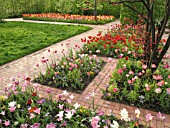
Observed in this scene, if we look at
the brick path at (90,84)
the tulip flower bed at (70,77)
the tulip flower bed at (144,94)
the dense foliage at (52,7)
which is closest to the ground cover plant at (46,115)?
the brick path at (90,84)

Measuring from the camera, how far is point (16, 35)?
9.41 metres

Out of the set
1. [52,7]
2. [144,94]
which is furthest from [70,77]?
[52,7]

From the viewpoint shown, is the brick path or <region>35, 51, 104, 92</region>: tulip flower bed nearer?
the brick path

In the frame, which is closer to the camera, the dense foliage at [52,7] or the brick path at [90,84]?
the brick path at [90,84]

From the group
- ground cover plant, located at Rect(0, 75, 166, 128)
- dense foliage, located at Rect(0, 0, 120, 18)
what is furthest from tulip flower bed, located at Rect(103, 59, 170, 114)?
dense foliage, located at Rect(0, 0, 120, 18)

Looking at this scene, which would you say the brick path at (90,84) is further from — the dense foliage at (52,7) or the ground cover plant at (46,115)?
the dense foliage at (52,7)

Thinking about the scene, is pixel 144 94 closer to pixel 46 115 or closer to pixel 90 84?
pixel 90 84

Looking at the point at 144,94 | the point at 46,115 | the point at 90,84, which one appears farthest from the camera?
the point at 90,84

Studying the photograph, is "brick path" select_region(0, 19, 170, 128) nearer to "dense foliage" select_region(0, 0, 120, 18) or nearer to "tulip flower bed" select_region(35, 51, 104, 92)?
"tulip flower bed" select_region(35, 51, 104, 92)

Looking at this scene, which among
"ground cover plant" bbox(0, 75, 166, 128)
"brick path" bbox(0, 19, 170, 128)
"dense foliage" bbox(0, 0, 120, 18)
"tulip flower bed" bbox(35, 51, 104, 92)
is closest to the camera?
"ground cover plant" bbox(0, 75, 166, 128)

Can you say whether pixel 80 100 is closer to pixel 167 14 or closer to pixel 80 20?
pixel 167 14

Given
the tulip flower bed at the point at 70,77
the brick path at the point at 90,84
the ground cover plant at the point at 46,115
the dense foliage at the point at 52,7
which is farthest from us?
the dense foliage at the point at 52,7

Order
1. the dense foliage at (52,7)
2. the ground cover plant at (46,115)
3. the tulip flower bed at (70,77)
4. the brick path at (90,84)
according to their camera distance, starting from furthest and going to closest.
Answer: the dense foliage at (52,7), the tulip flower bed at (70,77), the brick path at (90,84), the ground cover plant at (46,115)

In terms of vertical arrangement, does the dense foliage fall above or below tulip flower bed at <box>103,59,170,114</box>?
above
